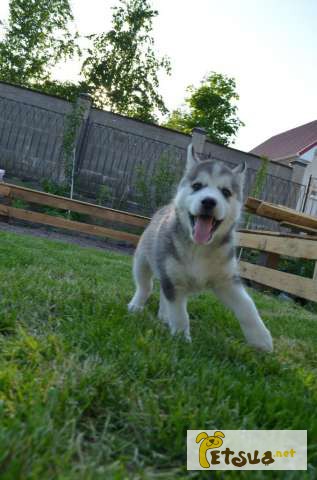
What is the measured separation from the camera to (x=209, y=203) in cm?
323

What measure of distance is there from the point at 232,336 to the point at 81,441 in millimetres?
2190

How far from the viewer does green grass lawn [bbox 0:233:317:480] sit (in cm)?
133

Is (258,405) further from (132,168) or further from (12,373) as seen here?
(132,168)

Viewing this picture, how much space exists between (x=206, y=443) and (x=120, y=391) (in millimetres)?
420

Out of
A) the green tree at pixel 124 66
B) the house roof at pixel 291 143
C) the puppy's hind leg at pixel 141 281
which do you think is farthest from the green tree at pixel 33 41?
the puppy's hind leg at pixel 141 281

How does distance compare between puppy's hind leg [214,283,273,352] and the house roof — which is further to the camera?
the house roof

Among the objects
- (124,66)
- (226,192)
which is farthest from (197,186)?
(124,66)

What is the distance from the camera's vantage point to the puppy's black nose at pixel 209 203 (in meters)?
3.23

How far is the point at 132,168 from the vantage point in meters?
15.5

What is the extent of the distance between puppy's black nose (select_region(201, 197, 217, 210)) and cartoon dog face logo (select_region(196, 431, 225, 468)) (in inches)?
75.1

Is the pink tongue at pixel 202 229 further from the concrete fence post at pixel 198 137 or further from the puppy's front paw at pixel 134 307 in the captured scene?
the concrete fence post at pixel 198 137

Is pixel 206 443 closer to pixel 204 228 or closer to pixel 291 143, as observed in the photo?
pixel 204 228

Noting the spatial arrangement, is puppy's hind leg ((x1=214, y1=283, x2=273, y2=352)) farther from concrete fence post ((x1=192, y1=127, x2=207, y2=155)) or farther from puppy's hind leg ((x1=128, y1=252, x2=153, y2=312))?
concrete fence post ((x1=192, y1=127, x2=207, y2=155))

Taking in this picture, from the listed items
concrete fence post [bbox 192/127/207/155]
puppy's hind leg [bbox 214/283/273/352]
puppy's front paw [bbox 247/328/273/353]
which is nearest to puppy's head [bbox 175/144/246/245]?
puppy's hind leg [bbox 214/283/273/352]
